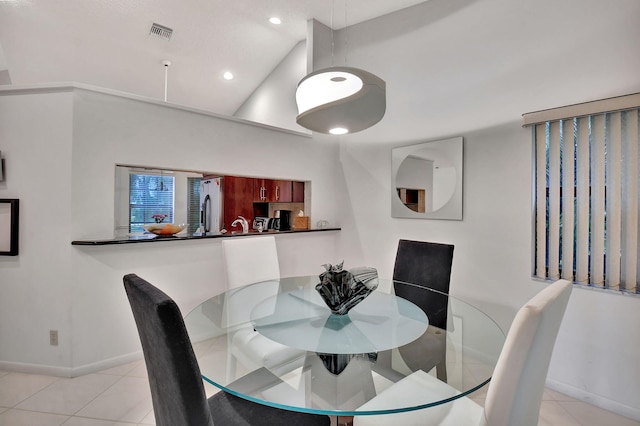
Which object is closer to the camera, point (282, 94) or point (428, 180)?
point (428, 180)

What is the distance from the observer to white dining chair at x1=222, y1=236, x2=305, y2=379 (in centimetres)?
129

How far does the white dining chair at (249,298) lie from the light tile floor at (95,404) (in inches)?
30.1

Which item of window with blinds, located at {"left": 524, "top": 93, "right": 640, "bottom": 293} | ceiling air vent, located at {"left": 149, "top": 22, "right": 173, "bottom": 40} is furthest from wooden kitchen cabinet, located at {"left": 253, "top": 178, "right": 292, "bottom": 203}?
window with blinds, located at {"left": 524, "top": 93, "right": 640, "bottom": 293}

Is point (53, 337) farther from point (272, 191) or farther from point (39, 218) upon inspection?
point (272, 191)

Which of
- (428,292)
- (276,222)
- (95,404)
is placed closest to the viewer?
(95,404)

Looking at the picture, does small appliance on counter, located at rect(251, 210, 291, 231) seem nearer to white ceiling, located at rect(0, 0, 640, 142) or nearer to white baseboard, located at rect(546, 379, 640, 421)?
white ceiling, located at rect(0, 0, 640, 142)

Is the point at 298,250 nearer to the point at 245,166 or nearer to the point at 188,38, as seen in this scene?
the point at 245,166

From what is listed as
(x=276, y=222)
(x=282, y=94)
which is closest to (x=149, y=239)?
(x=276, y=222)

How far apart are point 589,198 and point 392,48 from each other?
Answer: 2349 millimetres

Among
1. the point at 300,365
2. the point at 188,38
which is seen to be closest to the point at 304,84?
the point at 300,365

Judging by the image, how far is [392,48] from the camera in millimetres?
3316

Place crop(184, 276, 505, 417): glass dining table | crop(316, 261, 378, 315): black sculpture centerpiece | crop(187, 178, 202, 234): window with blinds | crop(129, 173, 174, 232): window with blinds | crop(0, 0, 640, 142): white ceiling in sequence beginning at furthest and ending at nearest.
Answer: crop(187, 178, 202, 234): window with blinds → crop(129, 173, 174, 232): window with blinds → crop(0, 0, 640, 142): white ceiling → crop(316, 261, 378, 315): black sculpture centerpiece → crop(184, 276, 505, 417): glass dining table

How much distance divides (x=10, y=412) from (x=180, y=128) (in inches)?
87.8

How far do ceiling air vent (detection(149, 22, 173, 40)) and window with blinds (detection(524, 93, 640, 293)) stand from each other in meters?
3.95
